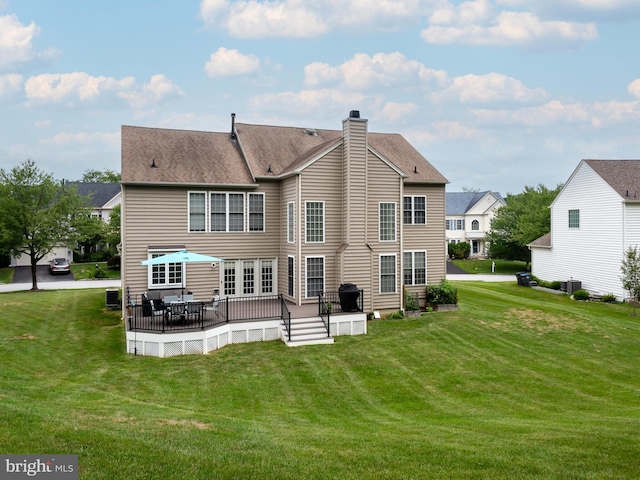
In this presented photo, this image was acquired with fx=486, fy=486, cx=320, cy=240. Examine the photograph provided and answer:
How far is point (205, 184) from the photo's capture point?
794 inches

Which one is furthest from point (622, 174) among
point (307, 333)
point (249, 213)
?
point (307, 333)

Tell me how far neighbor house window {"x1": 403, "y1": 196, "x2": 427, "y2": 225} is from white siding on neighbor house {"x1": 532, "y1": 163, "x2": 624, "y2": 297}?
528 inches

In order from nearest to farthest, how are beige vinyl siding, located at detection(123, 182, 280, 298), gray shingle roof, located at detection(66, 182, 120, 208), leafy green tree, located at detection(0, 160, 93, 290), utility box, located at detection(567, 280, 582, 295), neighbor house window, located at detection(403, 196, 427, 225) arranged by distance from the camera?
1. beige vinyl siding, located at detection(123, 182, 280, 298)
2. neighbor house window, located at detection(403, 196, 427, 225)
3. leafy green tree, located at detection(0, 160, 93, 290)
4. utility box, located at detection(567, 280, 582, 295)
5. gray shingle roof, located at detection(66, 182, 120, 208)

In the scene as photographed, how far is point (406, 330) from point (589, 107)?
70.0ft

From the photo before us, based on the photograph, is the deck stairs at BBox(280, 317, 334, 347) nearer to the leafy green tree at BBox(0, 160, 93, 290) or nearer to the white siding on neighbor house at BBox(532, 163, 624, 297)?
the white siding on neighbor house at BBox(532, 163, 624, 297)

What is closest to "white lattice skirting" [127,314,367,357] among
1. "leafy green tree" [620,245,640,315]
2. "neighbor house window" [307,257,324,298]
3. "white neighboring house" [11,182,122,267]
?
"neighbor house window" [307,257,324,298]

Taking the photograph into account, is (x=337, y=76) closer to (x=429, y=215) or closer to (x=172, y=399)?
(x=429, y=215)

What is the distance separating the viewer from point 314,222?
19.7 meters

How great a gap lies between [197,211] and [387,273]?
27.7 feet

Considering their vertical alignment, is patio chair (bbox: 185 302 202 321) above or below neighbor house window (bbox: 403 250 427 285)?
below

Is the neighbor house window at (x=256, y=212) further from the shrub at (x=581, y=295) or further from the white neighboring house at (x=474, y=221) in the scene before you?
the white neighboring house at (x=474, y=221)

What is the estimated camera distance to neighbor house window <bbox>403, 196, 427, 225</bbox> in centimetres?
2234

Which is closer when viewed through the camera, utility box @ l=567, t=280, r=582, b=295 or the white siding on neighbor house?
the white siding on neighbor house

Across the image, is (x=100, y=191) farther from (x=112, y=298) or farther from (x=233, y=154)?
(x=233, y=154)
